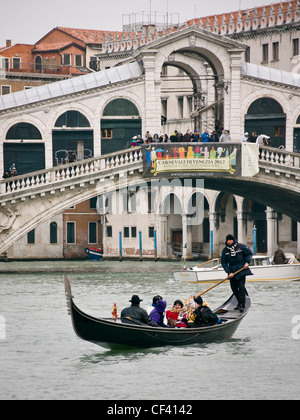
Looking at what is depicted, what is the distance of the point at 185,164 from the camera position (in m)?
32.6

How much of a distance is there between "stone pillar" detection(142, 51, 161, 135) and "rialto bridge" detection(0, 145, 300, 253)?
1.49 meters

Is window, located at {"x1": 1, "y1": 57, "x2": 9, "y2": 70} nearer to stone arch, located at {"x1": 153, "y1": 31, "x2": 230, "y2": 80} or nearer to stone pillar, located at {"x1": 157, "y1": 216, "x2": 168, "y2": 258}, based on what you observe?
stone pillar, located at {"x1": 157, "y1": 216, "x2": 168, "y2": 258}

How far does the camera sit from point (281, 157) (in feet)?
108

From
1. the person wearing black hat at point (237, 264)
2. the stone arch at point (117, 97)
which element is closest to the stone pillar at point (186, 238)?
the stone arch at point (117, 97)

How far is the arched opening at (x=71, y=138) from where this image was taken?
33.7m

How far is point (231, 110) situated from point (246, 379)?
17.6 m

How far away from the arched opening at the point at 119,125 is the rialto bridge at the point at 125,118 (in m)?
0.03

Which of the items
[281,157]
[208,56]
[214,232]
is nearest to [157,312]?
[281,157]

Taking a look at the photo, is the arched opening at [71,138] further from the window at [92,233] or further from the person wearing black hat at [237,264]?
the window at [92,233]

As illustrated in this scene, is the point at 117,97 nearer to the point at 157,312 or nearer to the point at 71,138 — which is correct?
the point at 71,138

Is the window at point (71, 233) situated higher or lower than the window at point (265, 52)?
lower

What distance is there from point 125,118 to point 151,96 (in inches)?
44.4

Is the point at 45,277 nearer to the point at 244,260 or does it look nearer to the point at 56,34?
the point at 244,260
